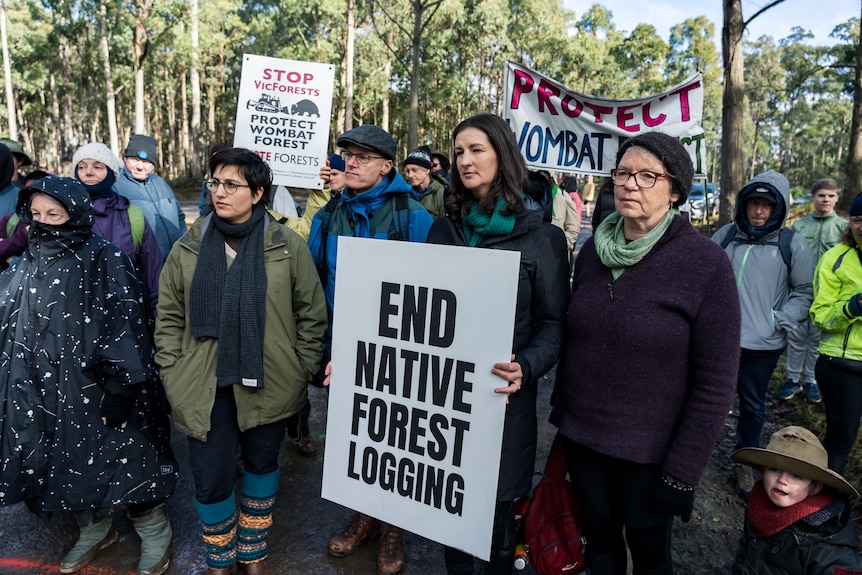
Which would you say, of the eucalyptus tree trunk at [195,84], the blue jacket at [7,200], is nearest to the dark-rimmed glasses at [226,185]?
the blue jacket at [7,200]

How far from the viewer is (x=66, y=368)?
2477 millimetres

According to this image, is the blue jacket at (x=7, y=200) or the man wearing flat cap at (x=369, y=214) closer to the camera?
the man wearing flat cap at (x=369, y=214)

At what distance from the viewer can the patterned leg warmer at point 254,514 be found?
2.56m

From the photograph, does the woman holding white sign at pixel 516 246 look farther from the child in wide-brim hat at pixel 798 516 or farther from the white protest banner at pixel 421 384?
the child in wide-brim hat at pixel 798 516

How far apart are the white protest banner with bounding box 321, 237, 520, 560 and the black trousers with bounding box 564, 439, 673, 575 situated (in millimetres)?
412

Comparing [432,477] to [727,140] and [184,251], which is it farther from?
[727,140]

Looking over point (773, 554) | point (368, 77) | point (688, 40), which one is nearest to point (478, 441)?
point (773, 554)

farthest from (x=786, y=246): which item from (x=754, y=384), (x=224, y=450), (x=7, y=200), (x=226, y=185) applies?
(x=7, y=200)

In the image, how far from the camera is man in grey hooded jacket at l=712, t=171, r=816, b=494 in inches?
125

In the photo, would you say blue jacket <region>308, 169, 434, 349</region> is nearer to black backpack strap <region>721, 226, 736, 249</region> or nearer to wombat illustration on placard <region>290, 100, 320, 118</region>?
black backpack strap <region>721, 226, 736, 249</region>

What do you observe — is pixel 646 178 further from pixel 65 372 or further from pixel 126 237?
pixel 126 237

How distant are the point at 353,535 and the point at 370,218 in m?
1.61

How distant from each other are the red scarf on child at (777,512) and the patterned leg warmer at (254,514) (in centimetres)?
203

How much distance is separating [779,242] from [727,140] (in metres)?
4.59
